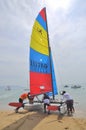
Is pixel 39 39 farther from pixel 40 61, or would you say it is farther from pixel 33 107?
pixel 33 107

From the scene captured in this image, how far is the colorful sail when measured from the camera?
12969 millimetres

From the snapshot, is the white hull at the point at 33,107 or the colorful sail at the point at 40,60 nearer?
the colorful sail at the point at 40,60

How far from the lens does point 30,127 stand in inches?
338

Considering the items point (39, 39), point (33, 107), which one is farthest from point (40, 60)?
point (33, 107)

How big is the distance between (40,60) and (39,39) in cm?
126

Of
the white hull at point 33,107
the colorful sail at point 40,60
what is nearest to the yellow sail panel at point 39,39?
the colorful sail at point 40,60

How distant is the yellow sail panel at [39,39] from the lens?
43.2 ft

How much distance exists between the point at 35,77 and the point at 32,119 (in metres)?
3.32

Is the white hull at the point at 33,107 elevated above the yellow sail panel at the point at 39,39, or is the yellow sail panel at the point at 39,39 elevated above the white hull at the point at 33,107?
the yellow sail panel at the point at 39,39

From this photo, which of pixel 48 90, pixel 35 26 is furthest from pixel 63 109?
pixel 35 26

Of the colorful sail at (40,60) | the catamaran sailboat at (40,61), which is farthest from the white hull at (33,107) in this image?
the colorful sail at (40,60)

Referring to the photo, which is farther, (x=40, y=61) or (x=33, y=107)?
(x=40, y=61)

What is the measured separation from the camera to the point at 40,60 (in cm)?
1354

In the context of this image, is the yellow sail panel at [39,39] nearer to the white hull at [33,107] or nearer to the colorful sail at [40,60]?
the colorful sail at [40,60]
